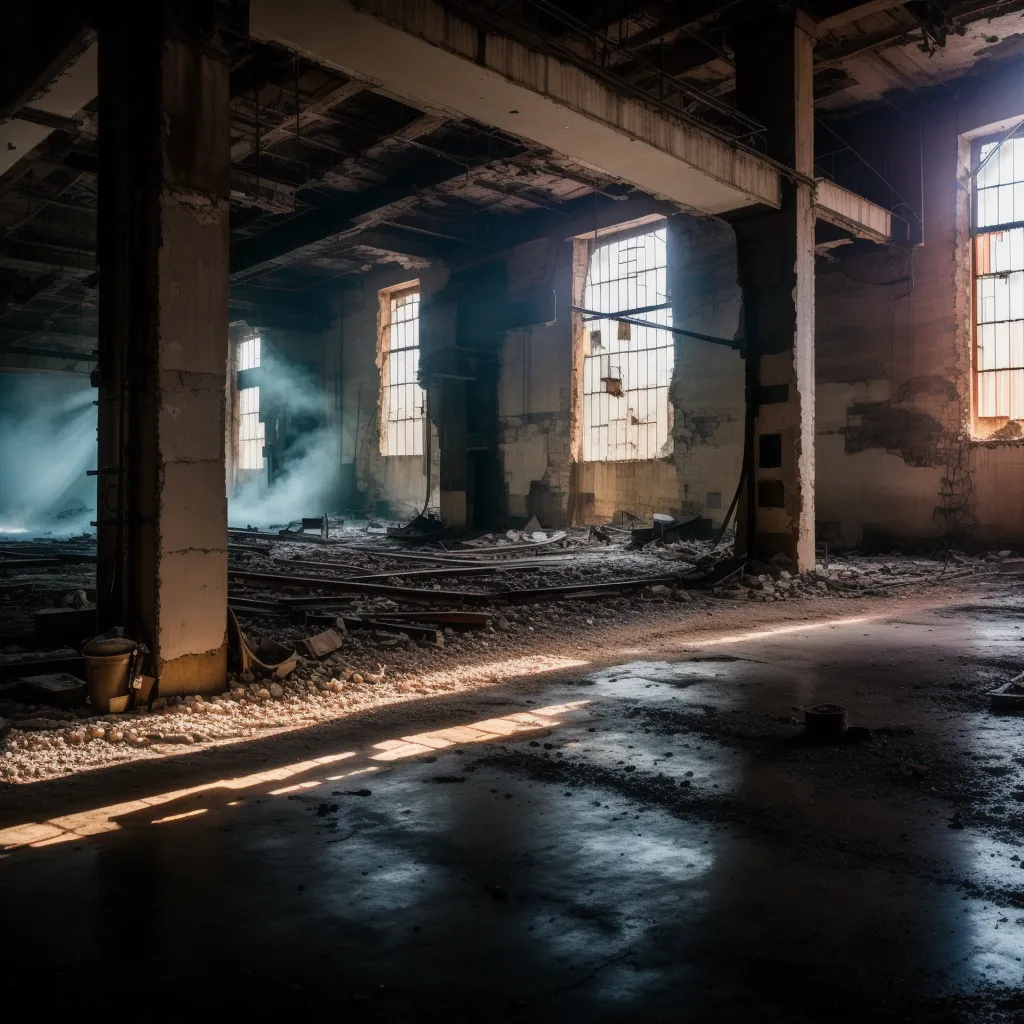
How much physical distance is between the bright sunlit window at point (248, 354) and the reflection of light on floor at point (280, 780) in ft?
77.5

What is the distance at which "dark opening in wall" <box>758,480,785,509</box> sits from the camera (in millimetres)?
11109

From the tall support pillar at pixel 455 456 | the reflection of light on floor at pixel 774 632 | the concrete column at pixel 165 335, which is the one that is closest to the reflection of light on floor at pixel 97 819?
the concrete column at pixel 165 335

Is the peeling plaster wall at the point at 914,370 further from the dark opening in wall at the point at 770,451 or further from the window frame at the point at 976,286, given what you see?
the dark opening in wall at the point at 770,451

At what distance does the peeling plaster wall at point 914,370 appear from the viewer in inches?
523

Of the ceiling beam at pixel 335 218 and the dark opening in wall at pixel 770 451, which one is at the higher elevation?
the ceiling beam at pixel 335 218

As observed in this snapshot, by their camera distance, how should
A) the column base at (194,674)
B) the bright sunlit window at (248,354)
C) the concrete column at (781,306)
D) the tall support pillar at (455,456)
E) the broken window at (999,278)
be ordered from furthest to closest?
the bright sunlit window at (248,354), the tall support pillar at (455,456), the broken window at (999,278), the concrete column at (781,306), the column base at (194,674)

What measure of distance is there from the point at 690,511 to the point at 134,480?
39.6 feet

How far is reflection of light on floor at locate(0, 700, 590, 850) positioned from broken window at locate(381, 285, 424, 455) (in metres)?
17.8

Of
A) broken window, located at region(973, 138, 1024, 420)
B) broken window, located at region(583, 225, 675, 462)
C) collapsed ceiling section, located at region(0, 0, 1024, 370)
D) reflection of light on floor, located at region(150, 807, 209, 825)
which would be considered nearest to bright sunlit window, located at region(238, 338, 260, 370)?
collapsed ceiling section, located at region(0, 0, 1024, 370)

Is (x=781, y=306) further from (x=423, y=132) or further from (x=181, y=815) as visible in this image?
(x=181, y=815)

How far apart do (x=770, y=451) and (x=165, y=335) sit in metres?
7.99

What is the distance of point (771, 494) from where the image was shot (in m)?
11.2

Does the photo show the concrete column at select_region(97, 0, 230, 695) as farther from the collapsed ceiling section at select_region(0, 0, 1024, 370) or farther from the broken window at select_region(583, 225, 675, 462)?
the broken window at select_region(583, 225, 675, 462)

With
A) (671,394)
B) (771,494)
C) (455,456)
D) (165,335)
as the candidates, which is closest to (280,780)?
(165,335)
